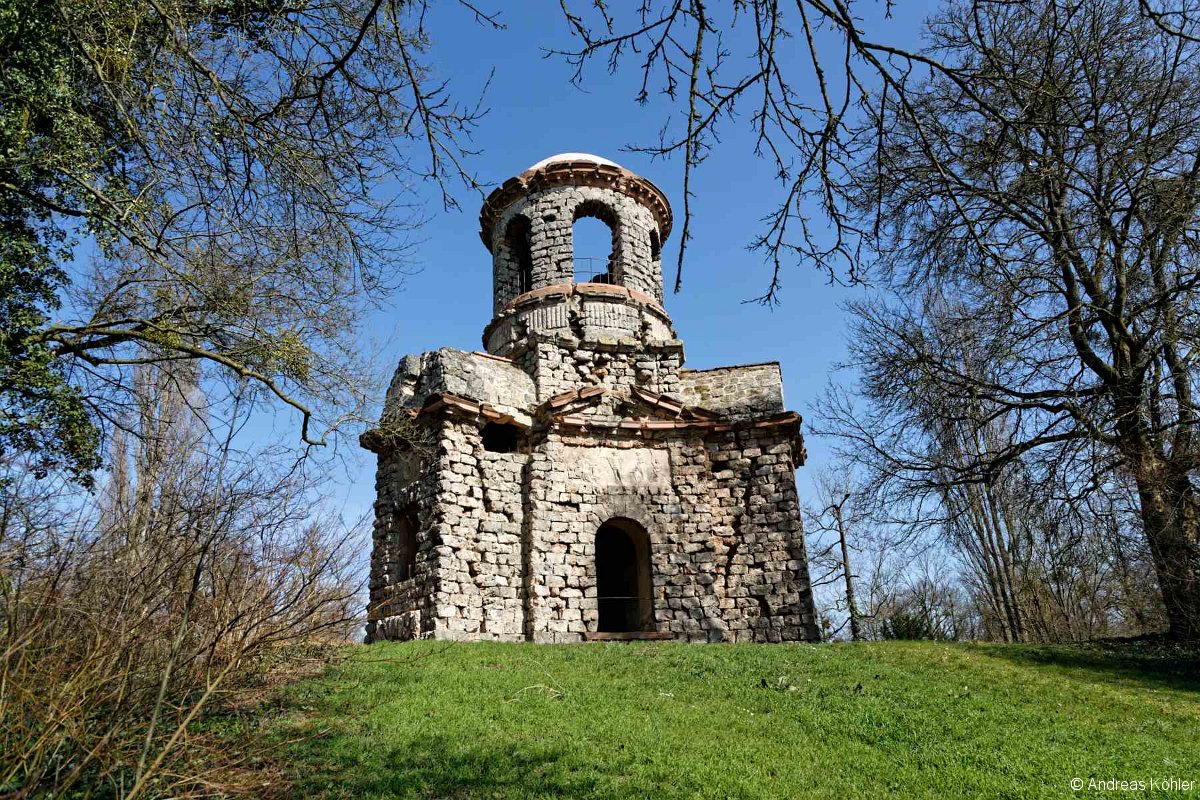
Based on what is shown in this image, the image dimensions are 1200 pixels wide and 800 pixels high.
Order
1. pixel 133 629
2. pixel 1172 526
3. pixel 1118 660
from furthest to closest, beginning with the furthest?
pixel 1118 660 → pixel 1172 526 → pixel 133 629

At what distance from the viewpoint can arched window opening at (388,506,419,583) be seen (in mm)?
14930

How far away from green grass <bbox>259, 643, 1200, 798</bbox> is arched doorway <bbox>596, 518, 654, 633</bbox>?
2689 millimetres

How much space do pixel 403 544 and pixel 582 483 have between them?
3749mm

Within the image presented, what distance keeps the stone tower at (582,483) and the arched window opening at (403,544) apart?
4cm

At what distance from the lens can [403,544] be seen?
1520 centimetres

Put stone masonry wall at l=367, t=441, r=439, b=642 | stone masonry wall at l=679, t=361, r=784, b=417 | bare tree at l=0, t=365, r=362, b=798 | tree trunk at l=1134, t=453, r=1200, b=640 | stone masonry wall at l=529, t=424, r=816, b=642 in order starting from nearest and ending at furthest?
bare tree at l=0, t=365, r=362, b=798
tree trunk at l=1134, t=453, r=1200, b=640
stone masonry wall at l=367, t=441, r=439, b=642
stone masonry wall at l=529, t=424, r=816, b=642
stone masonry wall at l=679, t=361, r=784, b=417

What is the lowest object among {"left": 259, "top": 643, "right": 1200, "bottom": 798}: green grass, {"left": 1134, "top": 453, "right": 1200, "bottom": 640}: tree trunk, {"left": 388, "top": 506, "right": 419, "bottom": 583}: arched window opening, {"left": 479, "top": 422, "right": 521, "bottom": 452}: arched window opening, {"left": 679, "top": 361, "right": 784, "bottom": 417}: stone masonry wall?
{"left": 259, "top": 643, "right": 1200, "bottom": 798}: green grass

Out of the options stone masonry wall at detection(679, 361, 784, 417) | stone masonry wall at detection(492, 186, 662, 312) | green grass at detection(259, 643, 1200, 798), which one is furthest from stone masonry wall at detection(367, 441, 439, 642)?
stone masonry wall at detection(679, 361, 784, 417)

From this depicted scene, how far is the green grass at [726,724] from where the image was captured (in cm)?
665

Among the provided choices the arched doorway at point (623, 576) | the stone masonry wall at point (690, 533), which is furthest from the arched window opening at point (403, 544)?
the arched doorway at point (623, 576)

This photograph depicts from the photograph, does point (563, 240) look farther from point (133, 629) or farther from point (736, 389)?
point (133, 629)

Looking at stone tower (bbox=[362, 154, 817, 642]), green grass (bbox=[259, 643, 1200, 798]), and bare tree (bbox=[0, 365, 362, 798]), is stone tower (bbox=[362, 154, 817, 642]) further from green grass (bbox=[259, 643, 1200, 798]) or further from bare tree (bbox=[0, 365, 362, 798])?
bare tree (bbox=[0, 365, 362, 798])

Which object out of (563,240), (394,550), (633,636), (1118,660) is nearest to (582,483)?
(633,636)

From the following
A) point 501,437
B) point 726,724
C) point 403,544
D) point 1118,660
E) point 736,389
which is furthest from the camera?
point 736,389
